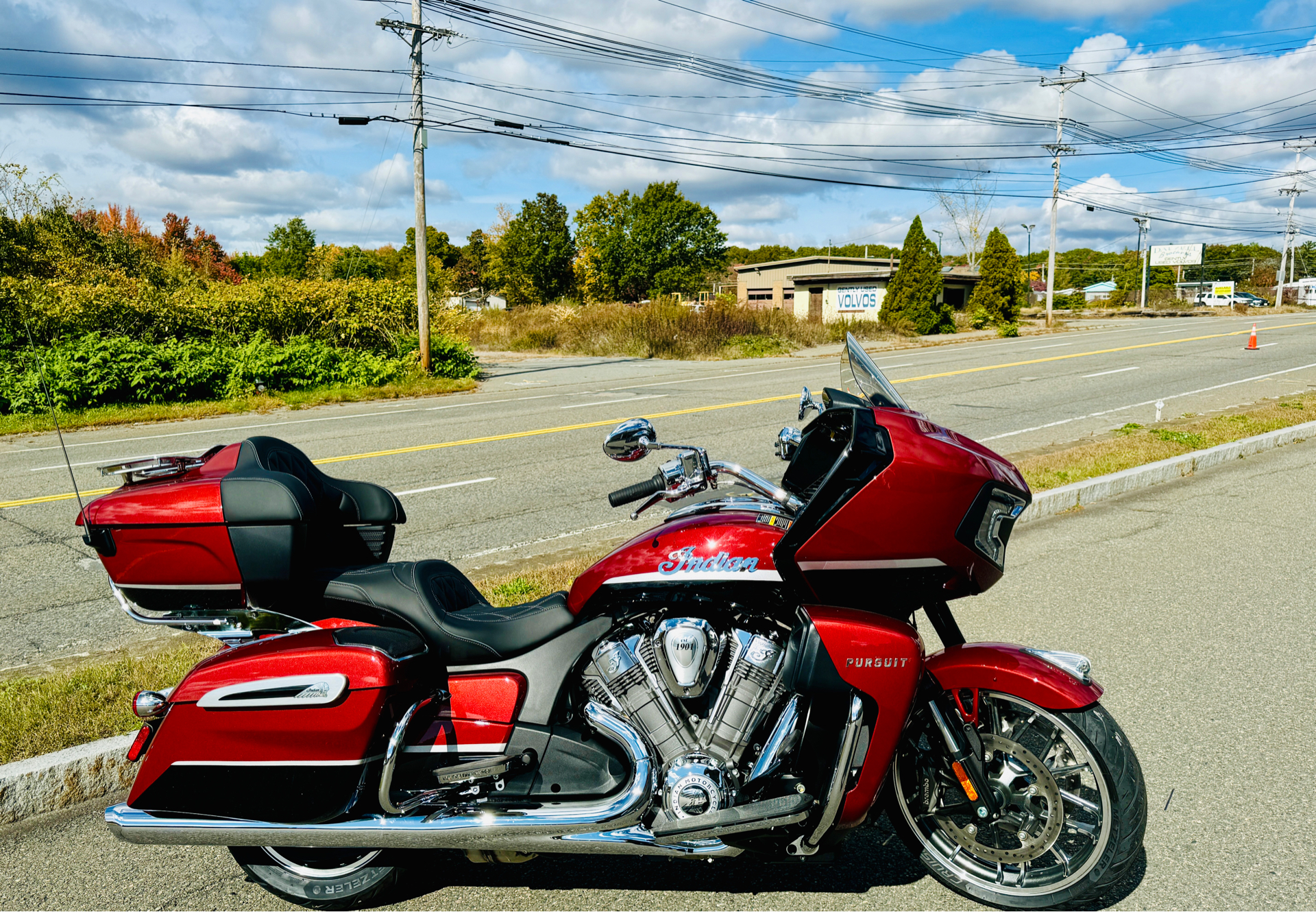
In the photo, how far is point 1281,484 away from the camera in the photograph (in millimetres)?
8016

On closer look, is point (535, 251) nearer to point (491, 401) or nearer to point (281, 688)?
point (491, 401)

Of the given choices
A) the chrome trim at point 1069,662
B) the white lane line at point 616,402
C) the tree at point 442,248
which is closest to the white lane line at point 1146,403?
the white lane line at point 616,402

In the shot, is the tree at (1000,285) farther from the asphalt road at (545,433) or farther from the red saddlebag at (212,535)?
the red saddlebag at (212,535)

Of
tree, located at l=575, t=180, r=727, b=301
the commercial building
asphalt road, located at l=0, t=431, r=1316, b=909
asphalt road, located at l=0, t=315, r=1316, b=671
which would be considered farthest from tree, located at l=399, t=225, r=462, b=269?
asphalt road, located at l=0, t=431, r=1316, b=909

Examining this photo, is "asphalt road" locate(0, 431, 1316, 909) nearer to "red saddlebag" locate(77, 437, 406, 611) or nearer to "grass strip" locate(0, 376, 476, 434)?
"red saddlebag" locate(77, 437, 406, 611)

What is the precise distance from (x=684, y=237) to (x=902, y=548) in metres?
71.9

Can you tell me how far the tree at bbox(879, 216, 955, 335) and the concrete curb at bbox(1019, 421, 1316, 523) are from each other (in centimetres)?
2651

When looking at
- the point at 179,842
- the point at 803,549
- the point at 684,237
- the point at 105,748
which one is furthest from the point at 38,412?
the point at 684,237

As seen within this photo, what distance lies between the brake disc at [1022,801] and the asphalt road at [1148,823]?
0.87 ft

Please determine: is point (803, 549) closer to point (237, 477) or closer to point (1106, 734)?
point (1106, 734)

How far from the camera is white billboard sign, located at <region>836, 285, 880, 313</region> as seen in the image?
45.2 meters

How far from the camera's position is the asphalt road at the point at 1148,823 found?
2787mm

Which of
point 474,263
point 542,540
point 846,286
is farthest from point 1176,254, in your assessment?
point 542,540

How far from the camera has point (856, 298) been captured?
4609 centimetres
